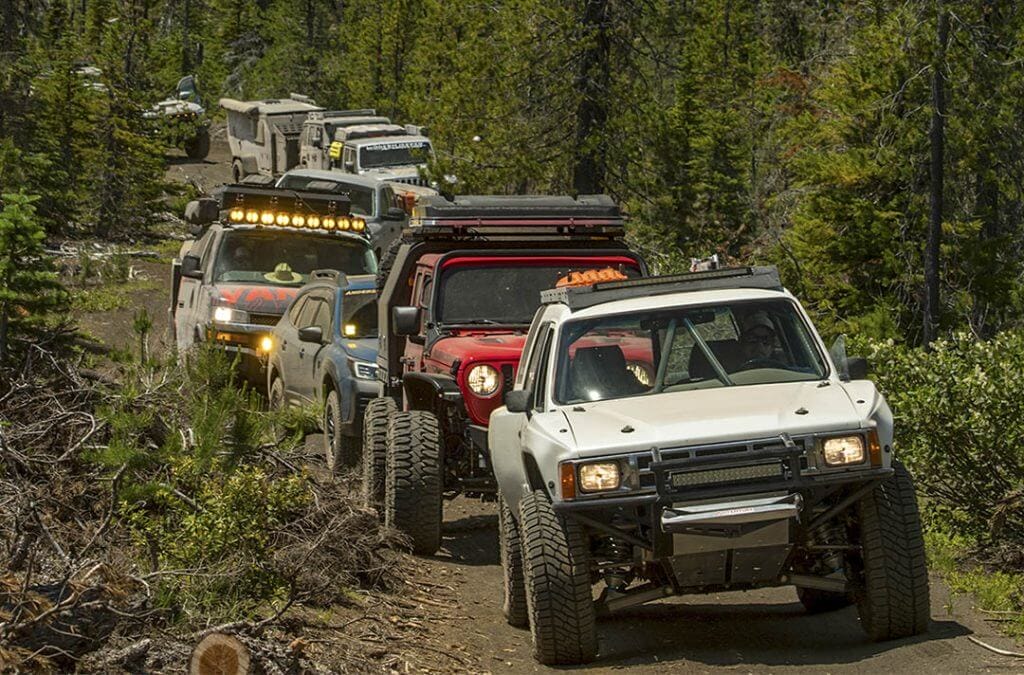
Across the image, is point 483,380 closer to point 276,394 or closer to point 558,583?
point 558,583

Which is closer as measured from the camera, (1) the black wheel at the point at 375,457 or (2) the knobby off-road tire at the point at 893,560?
(2) the knobby off-road tire at the point at 893,560

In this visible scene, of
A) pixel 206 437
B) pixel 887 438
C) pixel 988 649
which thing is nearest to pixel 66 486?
pixel 206 437

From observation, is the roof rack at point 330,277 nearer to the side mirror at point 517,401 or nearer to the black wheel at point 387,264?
the black wheel at point 387,264

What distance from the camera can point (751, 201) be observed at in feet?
123

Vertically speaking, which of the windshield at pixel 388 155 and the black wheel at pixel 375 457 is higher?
the windshield at pixel 388 155

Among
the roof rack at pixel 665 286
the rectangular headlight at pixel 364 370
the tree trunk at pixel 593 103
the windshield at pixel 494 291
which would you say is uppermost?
the tree trunk at pixel 593 103

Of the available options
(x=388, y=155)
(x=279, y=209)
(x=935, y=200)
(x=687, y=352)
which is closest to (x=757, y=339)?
(x=687, y=352)

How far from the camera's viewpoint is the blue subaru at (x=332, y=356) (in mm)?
13961

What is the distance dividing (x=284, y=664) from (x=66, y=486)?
6.84 ft

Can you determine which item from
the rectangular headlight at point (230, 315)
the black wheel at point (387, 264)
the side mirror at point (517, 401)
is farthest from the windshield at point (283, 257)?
the side mirror at point (517, 401)

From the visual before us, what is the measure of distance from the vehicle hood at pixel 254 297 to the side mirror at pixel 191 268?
30 cm

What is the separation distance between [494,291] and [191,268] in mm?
7265

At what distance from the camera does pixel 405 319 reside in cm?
1187

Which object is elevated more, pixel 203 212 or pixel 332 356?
pixel 203 212
